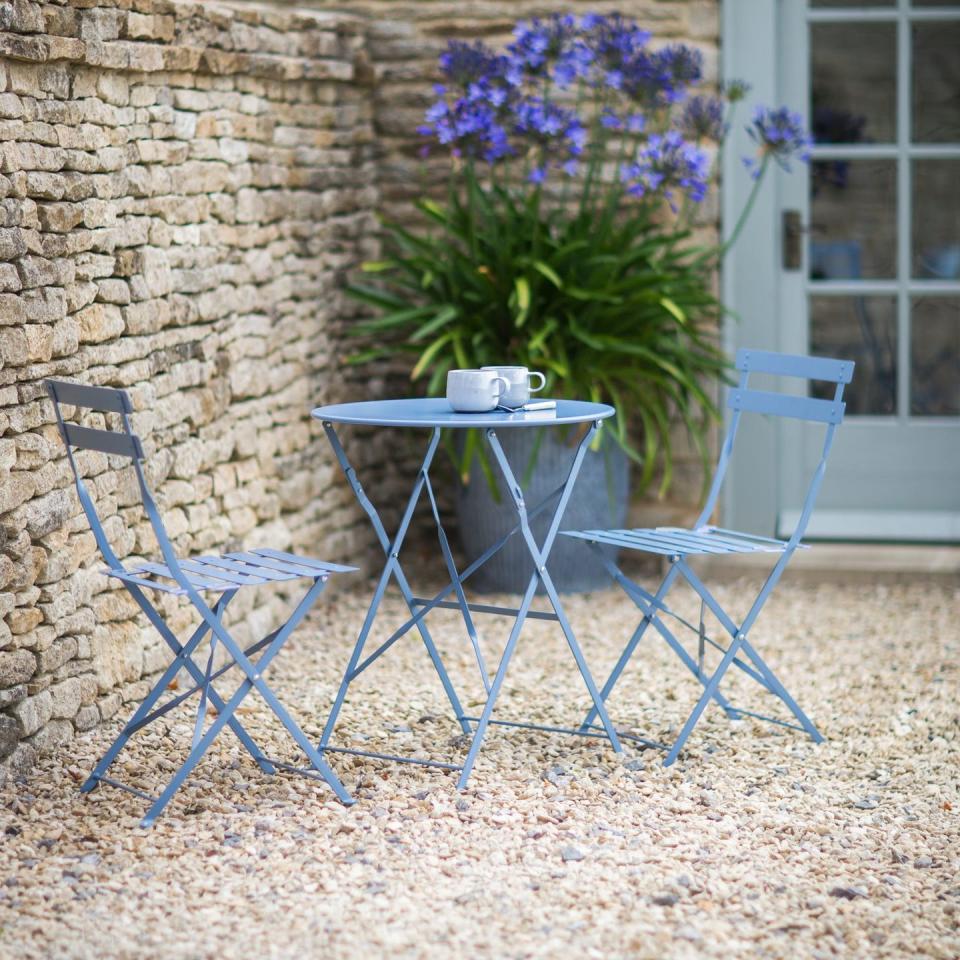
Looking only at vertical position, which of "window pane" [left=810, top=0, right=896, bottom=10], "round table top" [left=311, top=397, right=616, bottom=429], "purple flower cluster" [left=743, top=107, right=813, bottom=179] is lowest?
"round table top" [left=311, top=397, right=616, bottom=429]

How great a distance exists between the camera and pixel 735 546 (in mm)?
3346

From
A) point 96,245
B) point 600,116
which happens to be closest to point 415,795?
point 96,245

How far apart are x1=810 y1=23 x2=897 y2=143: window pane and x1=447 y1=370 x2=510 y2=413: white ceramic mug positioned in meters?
2.64

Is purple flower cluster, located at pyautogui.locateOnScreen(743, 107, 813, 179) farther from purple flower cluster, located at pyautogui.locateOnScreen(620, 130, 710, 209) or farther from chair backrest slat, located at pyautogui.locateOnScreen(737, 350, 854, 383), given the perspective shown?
chair backrest slat, located at pyautogui.locateOnScreen(737, 350, 854, 383)

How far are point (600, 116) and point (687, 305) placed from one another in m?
0.75

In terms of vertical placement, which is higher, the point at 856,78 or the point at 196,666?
the point at 856,78

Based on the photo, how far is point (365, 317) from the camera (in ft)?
17.5

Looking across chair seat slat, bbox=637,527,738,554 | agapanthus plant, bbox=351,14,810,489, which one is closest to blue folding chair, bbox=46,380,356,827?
chair seat slat, bbox=637,527,738,554

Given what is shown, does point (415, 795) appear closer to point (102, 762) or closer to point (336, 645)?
point (102, 762)

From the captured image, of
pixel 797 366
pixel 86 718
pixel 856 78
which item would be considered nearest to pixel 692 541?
pixel 797 366

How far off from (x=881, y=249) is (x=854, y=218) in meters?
0.15

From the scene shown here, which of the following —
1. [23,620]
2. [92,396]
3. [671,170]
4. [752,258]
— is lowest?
[23,620]

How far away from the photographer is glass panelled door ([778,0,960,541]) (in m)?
5.19

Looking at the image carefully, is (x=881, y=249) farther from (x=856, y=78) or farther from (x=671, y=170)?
(x=671, y=170)
